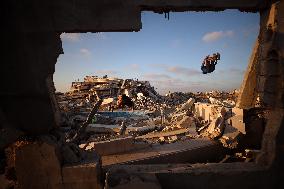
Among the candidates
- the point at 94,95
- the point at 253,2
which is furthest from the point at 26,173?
the point at 94,95

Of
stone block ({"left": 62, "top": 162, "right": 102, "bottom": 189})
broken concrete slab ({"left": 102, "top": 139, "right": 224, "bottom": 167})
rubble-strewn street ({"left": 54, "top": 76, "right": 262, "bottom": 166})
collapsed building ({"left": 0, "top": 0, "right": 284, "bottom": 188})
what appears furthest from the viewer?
rubble-strewn street ({"left": 54, "top": 76, "right": 262, "bottom": 166})

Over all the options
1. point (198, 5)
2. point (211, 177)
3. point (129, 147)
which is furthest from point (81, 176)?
point (198, 5)

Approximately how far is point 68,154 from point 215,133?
5.05 metres

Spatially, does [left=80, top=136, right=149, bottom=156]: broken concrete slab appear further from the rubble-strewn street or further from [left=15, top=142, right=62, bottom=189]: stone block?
[left=15, top=142, right=62, bottom=189]: stone block

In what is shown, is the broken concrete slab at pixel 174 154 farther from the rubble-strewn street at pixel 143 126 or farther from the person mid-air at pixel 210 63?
the person mid-air at pixel 210 63

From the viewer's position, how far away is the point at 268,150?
4.37 metres

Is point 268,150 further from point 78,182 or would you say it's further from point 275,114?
point 78,182

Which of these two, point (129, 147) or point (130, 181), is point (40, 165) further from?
point (129, 147)

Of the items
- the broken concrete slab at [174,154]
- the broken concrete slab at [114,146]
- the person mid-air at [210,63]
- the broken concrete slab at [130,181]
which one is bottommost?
the broken concrete slab at [174,154]

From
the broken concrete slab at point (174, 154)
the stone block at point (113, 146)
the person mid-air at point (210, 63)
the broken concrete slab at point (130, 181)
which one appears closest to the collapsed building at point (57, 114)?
the broken concrete slab at point (130, 181)

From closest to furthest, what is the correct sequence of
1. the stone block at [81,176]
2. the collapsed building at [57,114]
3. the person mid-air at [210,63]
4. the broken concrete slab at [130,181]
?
the broken concrete slab at [130,181] < the collapsed building at [57,114] < the stone block at [81,176] < the person mid-air at [210,63]

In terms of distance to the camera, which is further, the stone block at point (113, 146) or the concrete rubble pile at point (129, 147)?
the stone block at point (113, 146)

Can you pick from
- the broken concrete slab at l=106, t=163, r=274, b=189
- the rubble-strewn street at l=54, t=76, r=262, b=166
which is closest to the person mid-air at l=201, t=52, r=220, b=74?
the rubble-strewn street at l=54, t=76, r=262, b=166

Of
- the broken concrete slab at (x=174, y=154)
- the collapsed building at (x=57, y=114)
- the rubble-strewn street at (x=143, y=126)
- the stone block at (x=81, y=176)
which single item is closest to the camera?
the collapsed building at (x=57, y=114)
